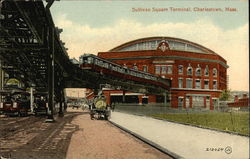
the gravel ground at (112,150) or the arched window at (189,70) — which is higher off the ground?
the arched window at (189,70)

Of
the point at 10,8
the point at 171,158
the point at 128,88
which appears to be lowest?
the point at 171,158

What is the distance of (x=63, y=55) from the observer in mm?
32031

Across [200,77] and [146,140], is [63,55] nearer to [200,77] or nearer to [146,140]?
[146,140]

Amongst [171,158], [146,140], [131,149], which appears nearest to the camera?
[171,158]

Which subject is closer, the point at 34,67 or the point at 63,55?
the point at 63,55

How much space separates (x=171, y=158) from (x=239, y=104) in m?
45.7

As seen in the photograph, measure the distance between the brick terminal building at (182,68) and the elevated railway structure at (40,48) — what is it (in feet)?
10.6

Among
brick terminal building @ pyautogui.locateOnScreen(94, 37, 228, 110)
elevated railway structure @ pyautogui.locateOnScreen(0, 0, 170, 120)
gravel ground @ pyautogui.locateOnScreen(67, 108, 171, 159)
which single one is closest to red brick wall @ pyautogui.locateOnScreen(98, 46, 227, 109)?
brick terminal building @ pyautogui.locateOnScreen(94, 37, 228, 110)

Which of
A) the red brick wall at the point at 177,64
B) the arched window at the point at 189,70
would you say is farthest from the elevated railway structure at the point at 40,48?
the arched window at the point at 189,70

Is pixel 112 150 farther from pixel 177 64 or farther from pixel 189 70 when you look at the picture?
pixel 189 70

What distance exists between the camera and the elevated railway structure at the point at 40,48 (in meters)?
17.4

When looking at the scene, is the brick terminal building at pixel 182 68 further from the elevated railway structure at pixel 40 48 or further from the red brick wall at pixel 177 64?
the elevated railway structure at pixel 40 48

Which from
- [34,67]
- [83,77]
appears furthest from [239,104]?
[34,67]

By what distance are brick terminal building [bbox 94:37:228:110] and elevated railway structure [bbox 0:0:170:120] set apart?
324 centimetres
